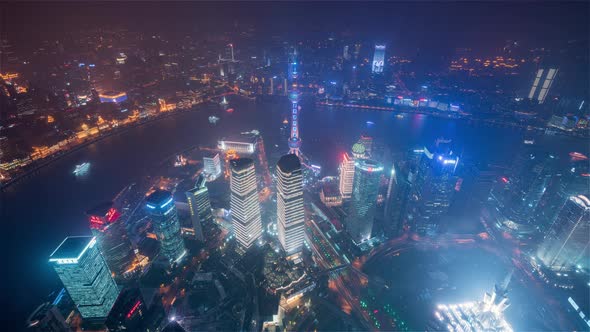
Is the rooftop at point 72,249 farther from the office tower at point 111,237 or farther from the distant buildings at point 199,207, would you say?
the distant buildings at point 199,207

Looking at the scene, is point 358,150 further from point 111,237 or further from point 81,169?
point 81,169

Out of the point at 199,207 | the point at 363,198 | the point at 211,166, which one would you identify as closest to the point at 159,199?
the point at 199,207

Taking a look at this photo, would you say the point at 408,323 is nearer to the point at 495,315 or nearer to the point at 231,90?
the point at 495,315

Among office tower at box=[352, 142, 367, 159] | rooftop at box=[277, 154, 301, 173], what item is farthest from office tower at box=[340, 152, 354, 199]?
rooftop at box=[277, 154, 301, 173]

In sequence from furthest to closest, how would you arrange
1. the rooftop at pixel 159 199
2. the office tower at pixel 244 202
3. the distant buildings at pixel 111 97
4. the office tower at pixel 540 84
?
1. the office tower at pixel 540 84
2. the distant buildings at pixel 111 97
3. the office tower at pixel 244 202
4. the rooftop at pixel 159 199

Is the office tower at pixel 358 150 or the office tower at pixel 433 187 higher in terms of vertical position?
A: the office tower at pixel 358 150

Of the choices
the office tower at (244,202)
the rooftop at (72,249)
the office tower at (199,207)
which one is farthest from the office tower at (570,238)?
the rooftop at (72,249)

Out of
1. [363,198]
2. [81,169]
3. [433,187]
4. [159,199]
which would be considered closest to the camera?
[159,199]
